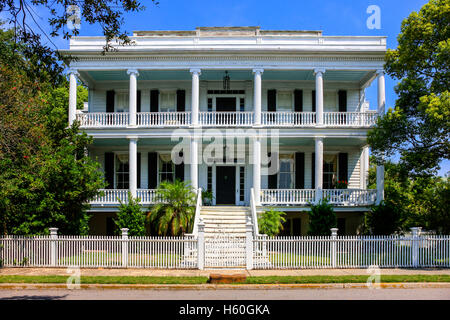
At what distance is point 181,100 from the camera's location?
2180 centimetres

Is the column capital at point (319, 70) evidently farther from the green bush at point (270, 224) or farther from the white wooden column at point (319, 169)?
the green bush at point (270, 224)

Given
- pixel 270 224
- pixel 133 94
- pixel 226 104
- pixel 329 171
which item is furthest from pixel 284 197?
pixel 133 94

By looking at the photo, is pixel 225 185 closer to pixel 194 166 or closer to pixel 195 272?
pixel 194 166

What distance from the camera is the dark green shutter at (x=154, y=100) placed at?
21.8m

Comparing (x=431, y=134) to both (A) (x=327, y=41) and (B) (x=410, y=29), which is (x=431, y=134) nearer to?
(B) (x=410, y=29)

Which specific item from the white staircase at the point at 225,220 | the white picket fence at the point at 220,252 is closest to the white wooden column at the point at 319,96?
the white staircase at the point at 225,220

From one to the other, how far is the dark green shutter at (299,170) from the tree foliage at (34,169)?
1057 centimetres

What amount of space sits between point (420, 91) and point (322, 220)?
21.5ft

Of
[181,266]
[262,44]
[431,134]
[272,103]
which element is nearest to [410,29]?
[431,134]

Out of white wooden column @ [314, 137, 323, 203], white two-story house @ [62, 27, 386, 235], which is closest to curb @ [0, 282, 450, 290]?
white two-story house @ [62, 27, 386, 235]

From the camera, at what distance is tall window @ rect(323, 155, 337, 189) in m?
22.0

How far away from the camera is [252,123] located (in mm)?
20359

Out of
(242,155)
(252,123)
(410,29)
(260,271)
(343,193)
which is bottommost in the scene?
(260,271)
